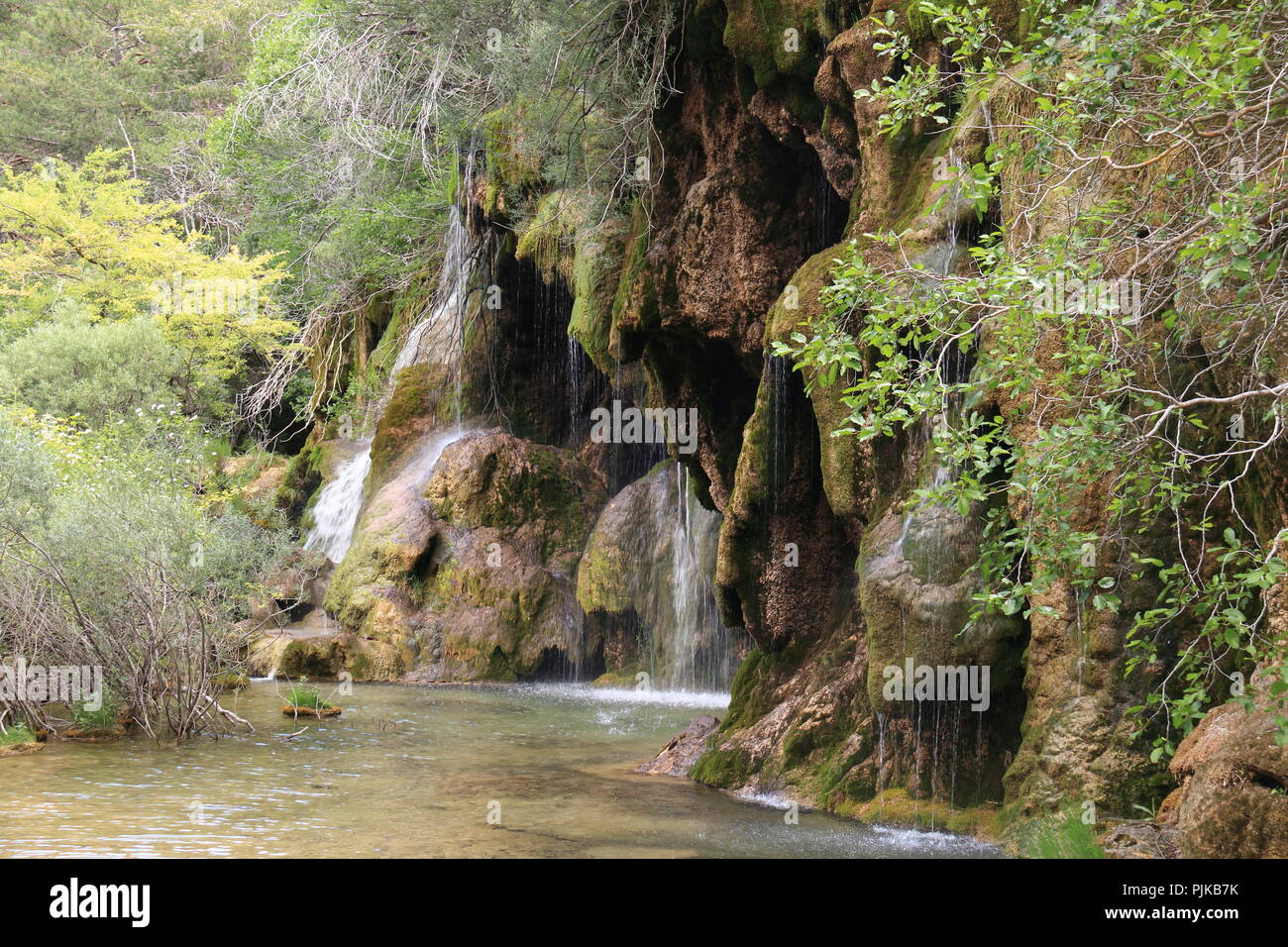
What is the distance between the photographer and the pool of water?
7.64 metres

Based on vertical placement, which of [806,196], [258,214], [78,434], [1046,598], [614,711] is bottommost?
[614,711]

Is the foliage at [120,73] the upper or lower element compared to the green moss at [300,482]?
upper

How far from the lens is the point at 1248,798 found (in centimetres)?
573

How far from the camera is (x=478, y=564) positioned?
19.1 m

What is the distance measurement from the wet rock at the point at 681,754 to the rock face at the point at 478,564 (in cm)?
749

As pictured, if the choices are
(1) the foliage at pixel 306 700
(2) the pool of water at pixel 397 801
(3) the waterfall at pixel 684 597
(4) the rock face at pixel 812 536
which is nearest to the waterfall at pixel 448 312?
(4) the rock face at pixel 812 536

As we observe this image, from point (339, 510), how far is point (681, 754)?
13.1 metres

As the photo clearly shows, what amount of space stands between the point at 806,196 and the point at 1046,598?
236 inches

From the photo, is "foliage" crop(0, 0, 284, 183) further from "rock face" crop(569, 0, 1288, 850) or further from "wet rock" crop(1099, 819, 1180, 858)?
"wet rock" crop(1099, 819, 1180, 858)

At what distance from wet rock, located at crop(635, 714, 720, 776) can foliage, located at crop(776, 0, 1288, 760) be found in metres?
4.55

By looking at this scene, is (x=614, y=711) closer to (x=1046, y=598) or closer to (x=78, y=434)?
(x=1046, y=598)

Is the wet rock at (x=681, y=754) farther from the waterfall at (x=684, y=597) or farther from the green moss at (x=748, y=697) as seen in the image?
the waterfall at (x=684, y=597)

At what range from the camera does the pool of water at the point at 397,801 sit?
25.1ft
